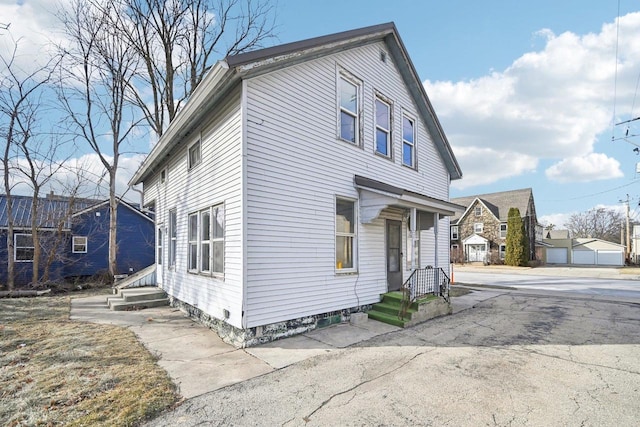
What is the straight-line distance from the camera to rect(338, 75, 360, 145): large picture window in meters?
7.75

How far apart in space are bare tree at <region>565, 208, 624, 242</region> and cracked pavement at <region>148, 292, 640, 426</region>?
7158cm

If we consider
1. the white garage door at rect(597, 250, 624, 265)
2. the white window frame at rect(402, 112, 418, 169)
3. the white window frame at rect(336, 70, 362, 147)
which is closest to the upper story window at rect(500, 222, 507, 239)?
the white garage door at rect(597, 250, 624, 265)

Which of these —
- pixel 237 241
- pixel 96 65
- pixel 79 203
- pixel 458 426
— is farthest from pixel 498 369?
pixel 79 203

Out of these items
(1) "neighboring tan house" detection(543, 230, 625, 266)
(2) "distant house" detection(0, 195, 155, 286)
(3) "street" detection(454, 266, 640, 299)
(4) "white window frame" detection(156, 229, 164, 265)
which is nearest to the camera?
(4) "white window frame" detection(156, 229, 164, 265)

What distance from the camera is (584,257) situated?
1484 inches

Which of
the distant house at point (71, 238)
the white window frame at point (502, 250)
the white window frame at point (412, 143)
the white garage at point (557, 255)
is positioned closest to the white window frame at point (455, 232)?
the white window frame at point (502, 250)

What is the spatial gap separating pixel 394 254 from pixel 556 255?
41543 mm

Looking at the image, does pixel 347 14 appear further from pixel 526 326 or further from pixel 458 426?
pixel 458 426

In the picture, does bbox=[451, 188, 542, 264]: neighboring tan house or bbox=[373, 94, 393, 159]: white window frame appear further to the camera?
bbox=[451, 188, 542, 264]: neighboring tan house

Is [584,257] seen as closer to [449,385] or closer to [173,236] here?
[449,385]

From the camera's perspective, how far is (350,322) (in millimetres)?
7203

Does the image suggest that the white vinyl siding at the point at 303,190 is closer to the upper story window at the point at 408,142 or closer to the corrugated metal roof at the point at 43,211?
the upper story window at the point at 408,142

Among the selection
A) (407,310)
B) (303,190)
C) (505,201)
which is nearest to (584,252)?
(505,201)

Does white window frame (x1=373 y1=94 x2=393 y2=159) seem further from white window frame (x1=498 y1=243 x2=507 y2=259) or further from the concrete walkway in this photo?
white window frame (x1=498 y1=243 x2=507 y2=259)
